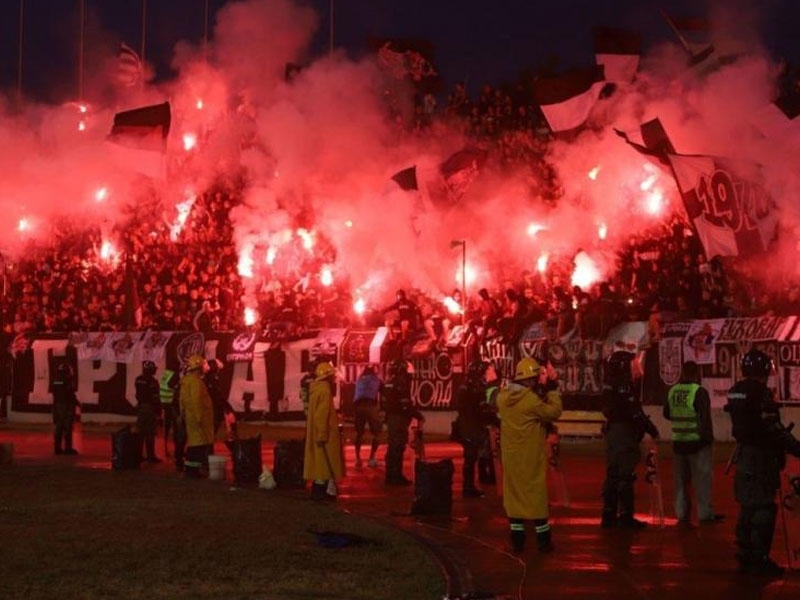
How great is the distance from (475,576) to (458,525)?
3597mm

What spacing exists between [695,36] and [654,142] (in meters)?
2.86

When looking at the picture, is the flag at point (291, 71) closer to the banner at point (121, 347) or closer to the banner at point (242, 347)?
the banner at point (242, 347)

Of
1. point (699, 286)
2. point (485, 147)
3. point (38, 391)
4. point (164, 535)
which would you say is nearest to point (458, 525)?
point (164, 535)

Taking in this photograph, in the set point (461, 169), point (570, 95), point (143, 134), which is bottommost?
point (461, 169)

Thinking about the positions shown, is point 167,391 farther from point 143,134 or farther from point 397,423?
point 143,134

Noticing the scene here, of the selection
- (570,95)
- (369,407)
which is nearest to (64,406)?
(369,407)

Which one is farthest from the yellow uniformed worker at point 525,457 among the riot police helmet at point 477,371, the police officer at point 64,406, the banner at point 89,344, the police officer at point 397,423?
the banner at point 89,344

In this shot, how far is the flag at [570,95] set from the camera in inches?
1255

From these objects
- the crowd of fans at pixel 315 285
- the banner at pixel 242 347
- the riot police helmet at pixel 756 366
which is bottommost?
the riot police helmet at pixel 756 366

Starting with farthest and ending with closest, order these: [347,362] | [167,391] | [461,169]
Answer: [461,169], [347,362], [167,391]

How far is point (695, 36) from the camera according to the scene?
95.8 feet

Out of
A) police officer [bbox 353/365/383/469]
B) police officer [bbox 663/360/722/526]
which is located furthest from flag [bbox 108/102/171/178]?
police officer [bbox 663/360/722/526]

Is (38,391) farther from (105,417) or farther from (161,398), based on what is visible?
(161,398)

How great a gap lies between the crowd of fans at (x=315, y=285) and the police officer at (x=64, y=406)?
9131 millimetres
